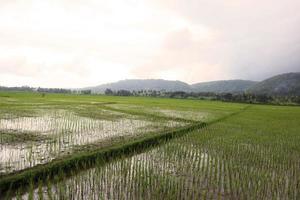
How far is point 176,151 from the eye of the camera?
30.3ft

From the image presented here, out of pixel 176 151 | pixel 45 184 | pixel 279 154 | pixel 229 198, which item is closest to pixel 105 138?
pixel 176 151

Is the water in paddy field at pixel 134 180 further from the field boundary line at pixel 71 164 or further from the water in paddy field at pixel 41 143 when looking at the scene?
the water in paddy field at pixel 41 143

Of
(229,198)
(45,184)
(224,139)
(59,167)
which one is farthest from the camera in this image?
(224,139)

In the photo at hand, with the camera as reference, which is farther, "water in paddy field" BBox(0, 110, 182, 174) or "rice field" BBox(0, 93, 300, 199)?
"water in paddy field" BBox(0, 110, 182, 174)

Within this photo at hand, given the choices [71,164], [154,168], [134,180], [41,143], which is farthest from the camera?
[41,143]

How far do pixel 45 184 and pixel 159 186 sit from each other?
311 cm

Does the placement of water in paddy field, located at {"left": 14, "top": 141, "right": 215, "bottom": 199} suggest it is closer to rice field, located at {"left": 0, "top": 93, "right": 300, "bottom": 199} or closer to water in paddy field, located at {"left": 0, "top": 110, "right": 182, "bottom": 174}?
rice field, located at {"left": 0, "top": 93, "right": 300, "bottom": 199}

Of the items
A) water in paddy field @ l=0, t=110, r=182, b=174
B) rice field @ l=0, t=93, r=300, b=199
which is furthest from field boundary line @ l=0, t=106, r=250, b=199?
water in paddy field @ l=0, t=110, r=182, b=174

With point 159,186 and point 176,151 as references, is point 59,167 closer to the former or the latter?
point 159,186

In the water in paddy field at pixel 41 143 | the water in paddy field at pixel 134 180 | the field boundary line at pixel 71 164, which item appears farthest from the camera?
the water in paddy field at pixel 41 143

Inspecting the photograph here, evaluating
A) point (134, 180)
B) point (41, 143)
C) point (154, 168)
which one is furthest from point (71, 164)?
point (41, 143)

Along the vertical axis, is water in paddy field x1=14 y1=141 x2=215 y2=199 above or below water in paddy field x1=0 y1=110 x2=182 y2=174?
below

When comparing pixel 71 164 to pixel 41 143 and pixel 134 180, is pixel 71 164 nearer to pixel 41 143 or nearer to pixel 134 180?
pixel 134 180

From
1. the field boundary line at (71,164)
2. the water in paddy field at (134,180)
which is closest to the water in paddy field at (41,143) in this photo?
the field boundary line at (71,164)
